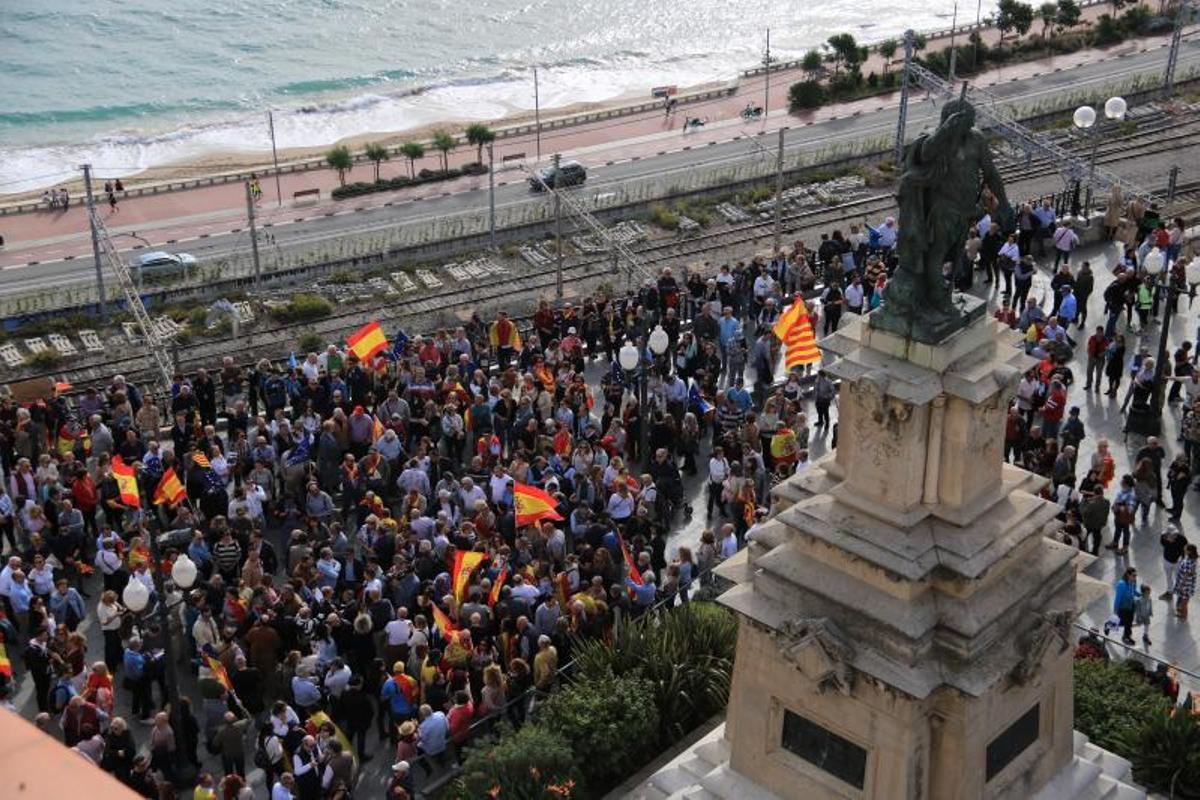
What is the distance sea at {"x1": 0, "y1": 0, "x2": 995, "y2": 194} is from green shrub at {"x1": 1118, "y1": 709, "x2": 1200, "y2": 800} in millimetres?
60683

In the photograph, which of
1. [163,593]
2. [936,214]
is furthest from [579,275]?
[936,214]

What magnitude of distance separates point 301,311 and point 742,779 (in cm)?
3163

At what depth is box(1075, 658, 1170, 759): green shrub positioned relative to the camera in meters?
18.8

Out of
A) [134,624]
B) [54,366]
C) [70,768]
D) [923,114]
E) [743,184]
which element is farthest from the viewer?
[923,114]

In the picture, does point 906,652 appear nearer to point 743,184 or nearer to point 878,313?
point 878,313

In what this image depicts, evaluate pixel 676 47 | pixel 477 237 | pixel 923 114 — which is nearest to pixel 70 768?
pixel 477 237

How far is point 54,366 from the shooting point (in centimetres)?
4231

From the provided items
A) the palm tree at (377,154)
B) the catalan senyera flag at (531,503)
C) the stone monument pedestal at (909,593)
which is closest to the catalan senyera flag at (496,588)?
the catalan senyera flag at (531,503)

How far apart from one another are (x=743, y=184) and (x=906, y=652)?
1677 inches

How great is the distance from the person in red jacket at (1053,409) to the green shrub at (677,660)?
858 cm

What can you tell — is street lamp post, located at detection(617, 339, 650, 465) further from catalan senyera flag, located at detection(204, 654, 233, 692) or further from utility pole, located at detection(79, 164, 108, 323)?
utility pole, located at detection(79, 164, 108, 323)

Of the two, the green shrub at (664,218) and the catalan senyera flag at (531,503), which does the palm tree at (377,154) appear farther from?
the catalan senyera flag at (531,503)

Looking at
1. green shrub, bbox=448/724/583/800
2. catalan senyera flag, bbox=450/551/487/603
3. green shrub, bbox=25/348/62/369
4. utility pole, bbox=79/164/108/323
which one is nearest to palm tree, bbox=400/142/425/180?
utility pole, bbox=79/164/108/323

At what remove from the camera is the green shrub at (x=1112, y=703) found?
1878 cm
